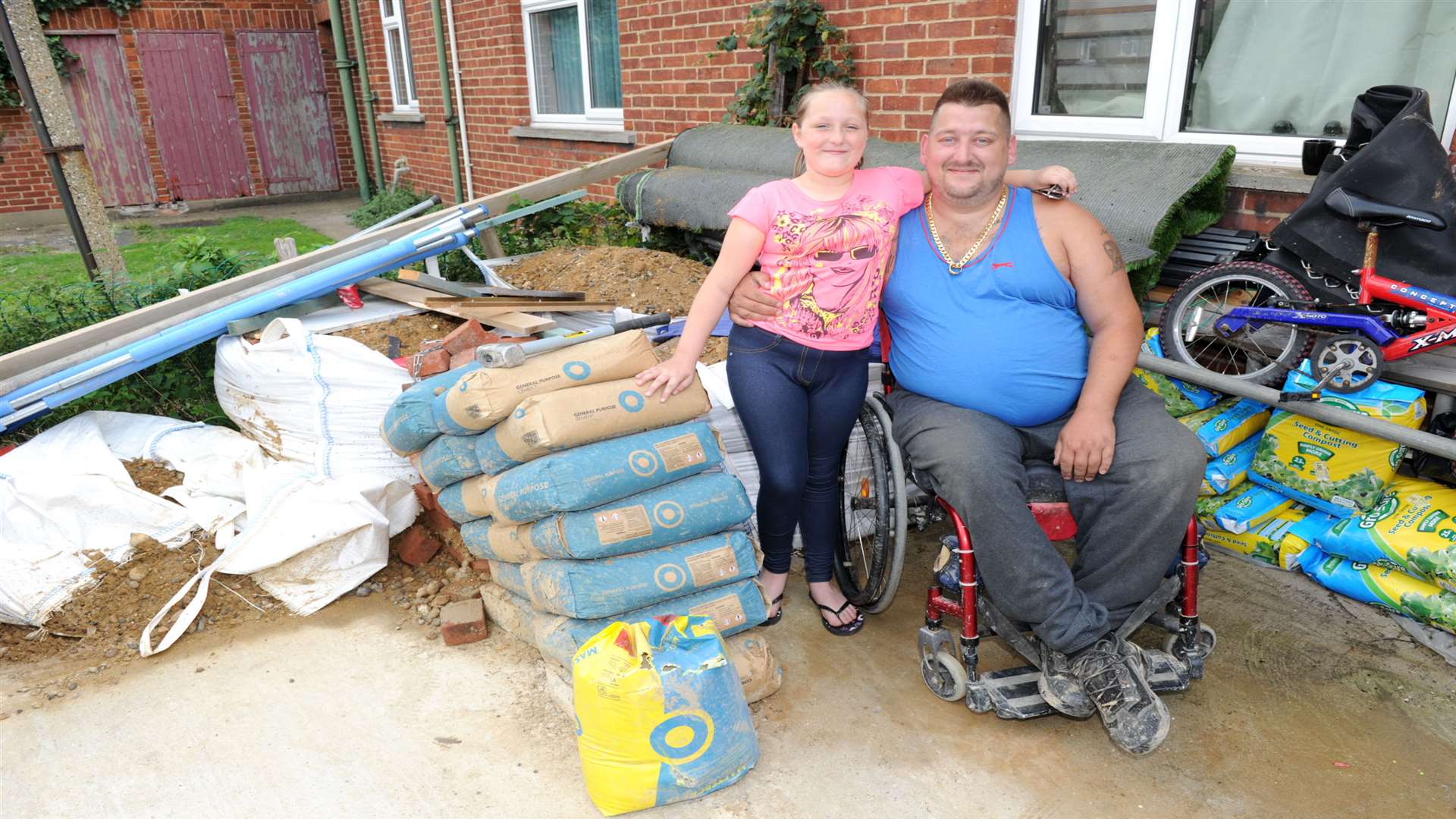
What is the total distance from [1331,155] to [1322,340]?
24.0 inches

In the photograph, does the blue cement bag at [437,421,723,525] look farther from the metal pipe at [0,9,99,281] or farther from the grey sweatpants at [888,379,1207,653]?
the metal pipe at [0,9,99,281]

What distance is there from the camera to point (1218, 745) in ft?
7.23

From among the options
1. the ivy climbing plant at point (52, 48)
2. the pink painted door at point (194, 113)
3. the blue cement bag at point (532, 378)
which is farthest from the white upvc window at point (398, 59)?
the blue cement bag at point (532, 378)

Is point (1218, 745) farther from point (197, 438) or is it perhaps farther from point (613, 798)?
point (197, 438)

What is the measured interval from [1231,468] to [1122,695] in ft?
4.37

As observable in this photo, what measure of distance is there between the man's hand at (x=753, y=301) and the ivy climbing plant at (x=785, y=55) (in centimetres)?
265

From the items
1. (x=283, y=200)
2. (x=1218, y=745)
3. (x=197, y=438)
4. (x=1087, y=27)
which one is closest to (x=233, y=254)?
(x=197, y=438)

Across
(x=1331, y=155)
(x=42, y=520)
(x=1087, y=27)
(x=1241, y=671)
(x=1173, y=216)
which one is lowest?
(x=1241, y=671)

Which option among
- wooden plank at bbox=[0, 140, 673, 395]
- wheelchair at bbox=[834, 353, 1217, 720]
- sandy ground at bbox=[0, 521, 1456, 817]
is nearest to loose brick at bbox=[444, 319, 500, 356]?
sandy ground at bbox=[0, 521, 1456, 817]

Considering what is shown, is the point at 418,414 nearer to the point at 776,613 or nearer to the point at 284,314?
the point at 776,613

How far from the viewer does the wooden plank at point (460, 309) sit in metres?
3.35

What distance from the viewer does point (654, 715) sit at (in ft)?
6.26

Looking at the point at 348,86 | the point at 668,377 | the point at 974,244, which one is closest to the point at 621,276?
the point at 668,377

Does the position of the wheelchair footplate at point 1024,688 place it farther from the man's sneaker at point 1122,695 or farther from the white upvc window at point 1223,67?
the white upvc window at point 1223,67
